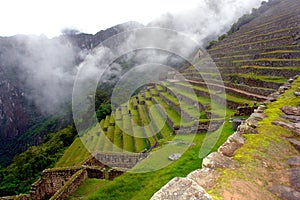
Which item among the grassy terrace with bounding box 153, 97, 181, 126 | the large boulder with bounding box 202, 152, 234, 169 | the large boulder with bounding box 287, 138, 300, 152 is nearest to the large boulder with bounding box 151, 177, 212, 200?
the large boulder with bounding box 202, 152, 234, 169

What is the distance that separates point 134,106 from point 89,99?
29.8 metres

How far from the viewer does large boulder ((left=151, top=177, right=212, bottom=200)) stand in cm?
199

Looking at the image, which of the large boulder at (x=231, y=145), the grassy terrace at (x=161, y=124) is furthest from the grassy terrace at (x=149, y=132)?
the large boulder at (x=231, y=145)

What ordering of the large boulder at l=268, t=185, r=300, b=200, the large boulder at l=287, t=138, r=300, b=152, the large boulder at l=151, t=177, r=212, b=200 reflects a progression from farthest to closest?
the large boulder at l=287, t=138, r=300, b=152, the large boulder at l=268, t=185, r=300, b=200, the large boulder at l=151, t=177, r=212, b=200

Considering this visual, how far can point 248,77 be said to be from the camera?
15289 millimetres

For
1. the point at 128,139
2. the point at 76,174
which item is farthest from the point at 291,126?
the point at 128,139

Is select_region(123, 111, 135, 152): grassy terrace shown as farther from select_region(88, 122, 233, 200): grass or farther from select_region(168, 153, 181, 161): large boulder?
select_region(88, 122, 233, 200): grass

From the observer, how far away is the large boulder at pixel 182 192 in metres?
1.99

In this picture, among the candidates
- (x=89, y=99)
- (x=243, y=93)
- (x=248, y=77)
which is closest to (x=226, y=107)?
(x=243, y=93)

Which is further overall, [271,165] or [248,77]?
[248,77]

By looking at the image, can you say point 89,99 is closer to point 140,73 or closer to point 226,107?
point 140,73

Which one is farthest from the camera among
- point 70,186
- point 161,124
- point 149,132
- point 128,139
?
point 128,139

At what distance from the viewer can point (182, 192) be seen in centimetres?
205

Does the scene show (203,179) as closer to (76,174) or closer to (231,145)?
(231,145)
